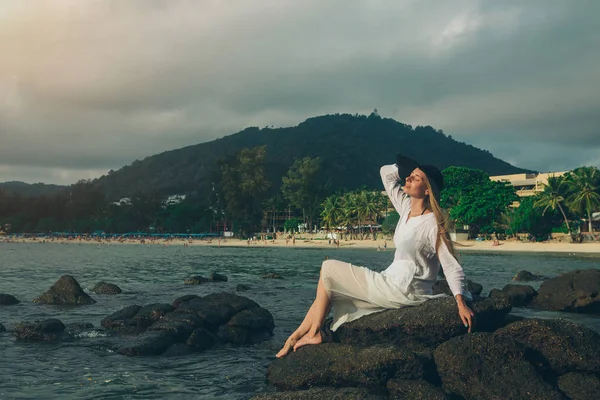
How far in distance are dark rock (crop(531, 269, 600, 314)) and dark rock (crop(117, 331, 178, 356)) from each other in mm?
13059

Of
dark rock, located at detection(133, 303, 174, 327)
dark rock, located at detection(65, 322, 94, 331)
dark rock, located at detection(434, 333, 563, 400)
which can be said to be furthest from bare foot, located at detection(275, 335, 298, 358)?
dark rock, located at detection(65, 322, 94, 331)

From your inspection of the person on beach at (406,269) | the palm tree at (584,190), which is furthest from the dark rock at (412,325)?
the palm tree at (584,190)

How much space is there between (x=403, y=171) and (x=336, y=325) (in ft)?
7.85

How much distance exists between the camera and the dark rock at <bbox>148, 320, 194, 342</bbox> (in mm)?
11344

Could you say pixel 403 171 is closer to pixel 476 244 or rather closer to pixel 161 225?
pixel 476 244

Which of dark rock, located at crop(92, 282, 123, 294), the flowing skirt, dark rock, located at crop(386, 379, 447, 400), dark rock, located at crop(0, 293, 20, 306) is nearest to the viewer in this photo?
dark rock, located at crop(386, 379, 447, 400)

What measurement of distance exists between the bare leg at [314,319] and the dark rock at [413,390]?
119 cm

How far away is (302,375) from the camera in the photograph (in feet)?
23.5

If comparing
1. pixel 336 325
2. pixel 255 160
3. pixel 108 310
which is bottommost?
pixel 108 310

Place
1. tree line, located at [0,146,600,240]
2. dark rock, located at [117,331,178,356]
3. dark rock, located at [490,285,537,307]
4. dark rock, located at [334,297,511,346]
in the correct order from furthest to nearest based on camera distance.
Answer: tree line, located at [0,146,600,240] → dark rock, located at [490,285,537,307] → dark rock, located at [117,331,178,356] → dark rock, located at [334,297,511,346]

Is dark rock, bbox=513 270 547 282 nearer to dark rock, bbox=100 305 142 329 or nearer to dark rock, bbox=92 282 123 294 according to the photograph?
dark rock, bbox=92 282 123 294

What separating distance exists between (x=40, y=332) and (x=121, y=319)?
2.08m

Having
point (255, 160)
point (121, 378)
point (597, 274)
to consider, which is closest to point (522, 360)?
point (121, 378)

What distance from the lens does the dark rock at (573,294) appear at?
16.9 m
